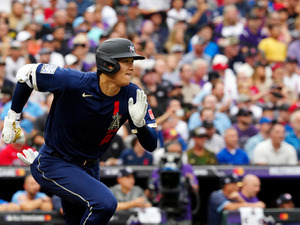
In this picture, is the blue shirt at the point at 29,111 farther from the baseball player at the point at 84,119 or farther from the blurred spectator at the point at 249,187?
the baseball player at the point at 84,119

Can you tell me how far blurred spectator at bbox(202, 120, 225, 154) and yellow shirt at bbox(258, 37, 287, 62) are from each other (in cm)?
386

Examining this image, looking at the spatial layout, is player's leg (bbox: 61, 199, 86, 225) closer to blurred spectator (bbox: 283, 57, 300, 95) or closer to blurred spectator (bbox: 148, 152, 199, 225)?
blurred spectator (bbox: 148, 152, 199, 225)

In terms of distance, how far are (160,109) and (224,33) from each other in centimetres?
354

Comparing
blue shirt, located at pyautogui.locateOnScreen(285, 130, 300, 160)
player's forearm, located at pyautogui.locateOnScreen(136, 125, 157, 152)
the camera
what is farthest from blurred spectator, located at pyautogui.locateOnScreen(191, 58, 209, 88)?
player's forearm, located at pyautogui.locateOnScreen(136, 125, 157, 152)

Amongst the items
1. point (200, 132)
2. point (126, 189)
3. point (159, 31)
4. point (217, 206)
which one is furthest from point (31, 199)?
point (159, 31)

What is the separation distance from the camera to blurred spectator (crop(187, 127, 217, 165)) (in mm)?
9848

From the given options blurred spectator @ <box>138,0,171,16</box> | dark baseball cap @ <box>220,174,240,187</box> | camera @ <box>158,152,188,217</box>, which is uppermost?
camera @ <box>158,152,188,217</box>

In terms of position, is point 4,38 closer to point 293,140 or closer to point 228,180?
point 228,180

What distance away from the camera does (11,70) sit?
11.2 m

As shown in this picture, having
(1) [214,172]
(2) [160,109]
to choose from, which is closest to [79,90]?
(1) [214,172]

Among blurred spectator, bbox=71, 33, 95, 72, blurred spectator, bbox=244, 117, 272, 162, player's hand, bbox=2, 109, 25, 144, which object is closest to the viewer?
player's hand, bbox=2, 109, 25, 144

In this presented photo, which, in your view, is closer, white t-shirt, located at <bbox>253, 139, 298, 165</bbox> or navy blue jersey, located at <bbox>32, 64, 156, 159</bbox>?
navy blue jersey, located at <bbox>32, 64, 156, 159</bbox>

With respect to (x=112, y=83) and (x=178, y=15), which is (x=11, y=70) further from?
(x=112, y=83)

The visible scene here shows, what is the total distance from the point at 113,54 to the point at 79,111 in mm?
557
